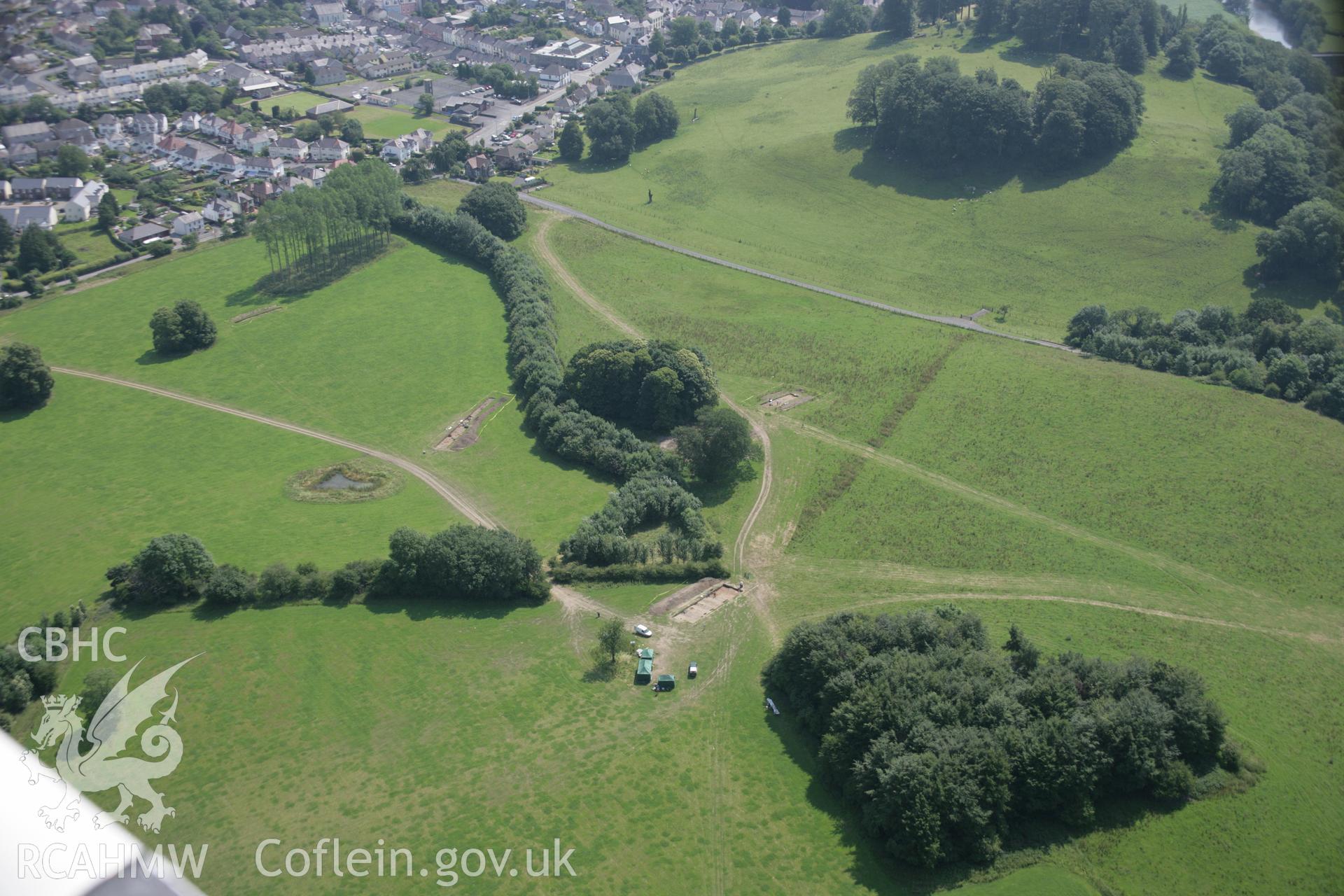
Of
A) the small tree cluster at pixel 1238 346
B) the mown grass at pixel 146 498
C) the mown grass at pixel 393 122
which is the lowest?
the mown grass at pixel 146 498

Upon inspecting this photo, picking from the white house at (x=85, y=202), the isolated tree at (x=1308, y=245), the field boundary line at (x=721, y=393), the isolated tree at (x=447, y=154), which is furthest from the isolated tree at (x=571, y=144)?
the isolated tree at (x=1308, y=245)

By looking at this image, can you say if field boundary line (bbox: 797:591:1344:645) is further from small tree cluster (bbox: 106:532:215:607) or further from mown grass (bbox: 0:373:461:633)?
small tree cluster (bbox: 106:532:215:607)

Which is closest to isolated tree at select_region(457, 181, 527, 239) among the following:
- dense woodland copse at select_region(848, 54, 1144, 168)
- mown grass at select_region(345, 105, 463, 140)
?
mown grass at select_region(345, 105, 463, 140)

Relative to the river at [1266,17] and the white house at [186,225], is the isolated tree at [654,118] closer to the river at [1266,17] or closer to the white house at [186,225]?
the white house at [186,225]

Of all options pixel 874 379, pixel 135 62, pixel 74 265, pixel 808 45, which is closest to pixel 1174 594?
pixel 874 379

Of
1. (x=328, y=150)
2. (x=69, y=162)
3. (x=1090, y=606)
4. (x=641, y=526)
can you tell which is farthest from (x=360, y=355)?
(x=1090, y=606)

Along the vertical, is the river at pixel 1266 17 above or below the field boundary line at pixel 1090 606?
above

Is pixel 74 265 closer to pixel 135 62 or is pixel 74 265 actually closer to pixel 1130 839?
pixel 135 62
